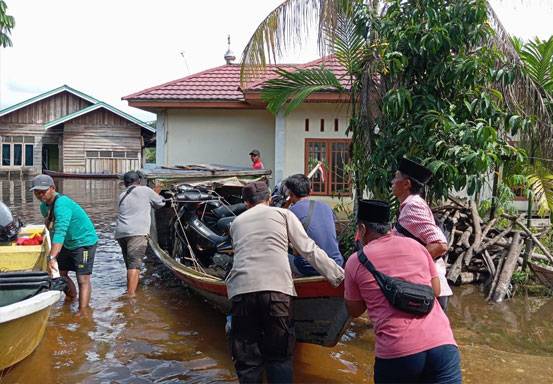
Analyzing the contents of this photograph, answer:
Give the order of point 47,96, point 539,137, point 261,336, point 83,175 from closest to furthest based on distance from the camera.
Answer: point 261,336
point 539,137
point 83,175
point 47,96

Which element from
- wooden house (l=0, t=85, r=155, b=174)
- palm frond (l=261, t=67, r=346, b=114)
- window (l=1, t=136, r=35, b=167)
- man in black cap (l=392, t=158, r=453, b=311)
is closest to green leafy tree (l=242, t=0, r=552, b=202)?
palm frond (l=261, t=67, r=346, b=114)

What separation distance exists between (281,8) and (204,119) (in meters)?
7.69

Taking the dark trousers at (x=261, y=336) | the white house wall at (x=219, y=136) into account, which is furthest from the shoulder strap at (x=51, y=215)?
the white house wall at (x=219, y=136)

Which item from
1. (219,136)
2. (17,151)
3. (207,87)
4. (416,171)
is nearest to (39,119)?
(17,151)

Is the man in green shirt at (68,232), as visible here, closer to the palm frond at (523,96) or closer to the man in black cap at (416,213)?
the man in black cap at (416,213)

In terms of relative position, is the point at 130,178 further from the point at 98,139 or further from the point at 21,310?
the point at 98,139

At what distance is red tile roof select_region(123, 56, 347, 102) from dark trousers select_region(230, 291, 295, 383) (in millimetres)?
10147

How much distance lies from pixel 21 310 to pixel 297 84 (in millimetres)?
6336

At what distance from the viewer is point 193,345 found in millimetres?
6016

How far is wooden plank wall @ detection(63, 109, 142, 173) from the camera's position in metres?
32.5

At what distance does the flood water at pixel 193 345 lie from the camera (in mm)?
5141

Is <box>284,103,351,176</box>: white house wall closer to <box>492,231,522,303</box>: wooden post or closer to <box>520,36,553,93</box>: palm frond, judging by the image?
<box>520,36,553,93</box>: palm frond

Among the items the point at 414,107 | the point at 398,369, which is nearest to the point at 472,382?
the point at 398,369

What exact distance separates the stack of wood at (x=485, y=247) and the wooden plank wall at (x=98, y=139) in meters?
27.1
